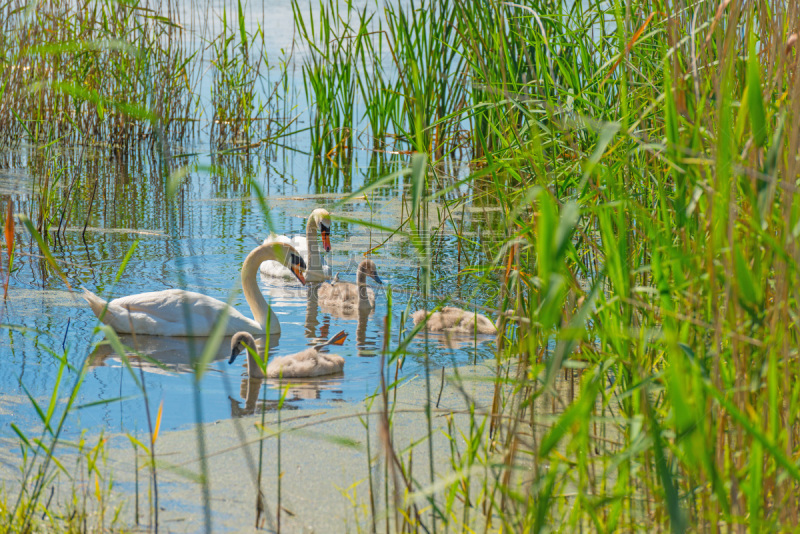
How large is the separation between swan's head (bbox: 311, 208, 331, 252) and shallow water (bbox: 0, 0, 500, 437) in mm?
193

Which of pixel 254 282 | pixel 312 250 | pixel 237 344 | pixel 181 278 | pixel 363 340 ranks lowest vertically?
pixel 363 340

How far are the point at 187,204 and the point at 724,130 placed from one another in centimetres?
735

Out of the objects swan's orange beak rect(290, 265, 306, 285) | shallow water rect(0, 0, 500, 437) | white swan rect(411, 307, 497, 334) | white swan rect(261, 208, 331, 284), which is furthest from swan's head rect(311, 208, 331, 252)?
white swan rect(411, 307, 497, 334)

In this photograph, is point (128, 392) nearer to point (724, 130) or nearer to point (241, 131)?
point (724, 130)

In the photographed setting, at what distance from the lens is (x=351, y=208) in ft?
27.7

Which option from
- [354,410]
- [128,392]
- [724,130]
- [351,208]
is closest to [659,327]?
[724,130]

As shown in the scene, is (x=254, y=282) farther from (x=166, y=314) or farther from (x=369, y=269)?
(x=369, y=269)

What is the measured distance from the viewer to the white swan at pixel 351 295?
5852mm

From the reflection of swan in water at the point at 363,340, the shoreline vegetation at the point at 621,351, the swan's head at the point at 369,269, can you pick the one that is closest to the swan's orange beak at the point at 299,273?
the swan's head at the point at 369,269

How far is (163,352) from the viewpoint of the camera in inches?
191

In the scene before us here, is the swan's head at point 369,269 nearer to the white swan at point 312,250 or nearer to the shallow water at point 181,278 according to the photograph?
the shallow water at point 181,278

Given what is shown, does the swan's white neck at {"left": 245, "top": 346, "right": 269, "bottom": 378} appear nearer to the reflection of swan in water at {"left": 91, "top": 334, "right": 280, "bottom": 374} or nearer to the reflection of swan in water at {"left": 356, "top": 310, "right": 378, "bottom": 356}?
the reflection of swan in water at {"left": 91, "top": 334, "right": 280, "bottom": 374}

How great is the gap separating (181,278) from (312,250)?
5001 mm

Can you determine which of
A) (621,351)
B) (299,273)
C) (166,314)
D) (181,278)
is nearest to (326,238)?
(299,273)
